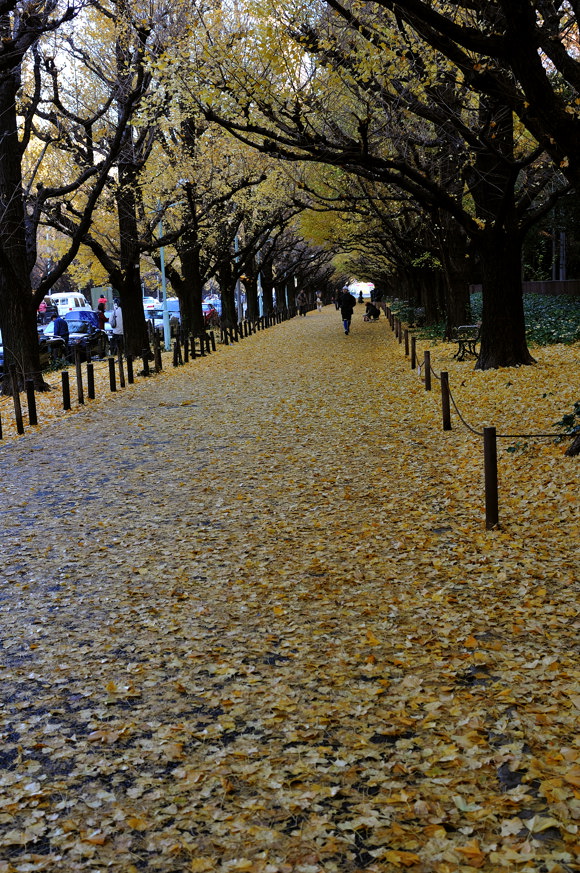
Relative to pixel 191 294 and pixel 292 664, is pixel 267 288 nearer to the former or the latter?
pixel 191 294

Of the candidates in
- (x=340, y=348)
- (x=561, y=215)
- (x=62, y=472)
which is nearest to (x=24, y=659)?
(x=62, y=472)

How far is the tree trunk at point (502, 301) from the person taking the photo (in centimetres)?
1797

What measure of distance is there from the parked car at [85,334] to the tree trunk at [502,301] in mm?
12051

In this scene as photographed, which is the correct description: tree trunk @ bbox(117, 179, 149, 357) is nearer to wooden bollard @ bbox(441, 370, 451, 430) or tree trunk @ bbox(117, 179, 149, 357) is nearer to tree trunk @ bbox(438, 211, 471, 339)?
tree trunk @ bbox(438, 211, 471, 339)

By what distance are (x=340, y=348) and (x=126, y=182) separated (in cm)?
1015

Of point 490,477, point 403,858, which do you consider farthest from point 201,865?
point 490,477

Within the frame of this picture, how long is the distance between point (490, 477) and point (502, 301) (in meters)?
10.4

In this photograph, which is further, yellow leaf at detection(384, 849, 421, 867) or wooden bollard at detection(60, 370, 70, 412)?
wooden bollard at detection(60, 370, 70, 412)

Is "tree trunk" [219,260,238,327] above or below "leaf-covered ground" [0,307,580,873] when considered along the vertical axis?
above

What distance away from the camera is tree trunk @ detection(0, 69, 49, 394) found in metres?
20.2

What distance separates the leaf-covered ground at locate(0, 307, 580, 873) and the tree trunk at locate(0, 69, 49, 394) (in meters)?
8.80

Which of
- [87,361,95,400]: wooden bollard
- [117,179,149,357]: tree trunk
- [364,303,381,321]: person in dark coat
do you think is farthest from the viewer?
[364,303,381,321]: person in dark coat

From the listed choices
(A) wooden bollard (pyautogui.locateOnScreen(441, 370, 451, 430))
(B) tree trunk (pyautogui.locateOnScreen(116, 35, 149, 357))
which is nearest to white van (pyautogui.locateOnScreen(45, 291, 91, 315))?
(B) tree trunk (pyautogui.locateOnScreen(116, 35, 149, 357))

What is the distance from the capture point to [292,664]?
19.0 ft
